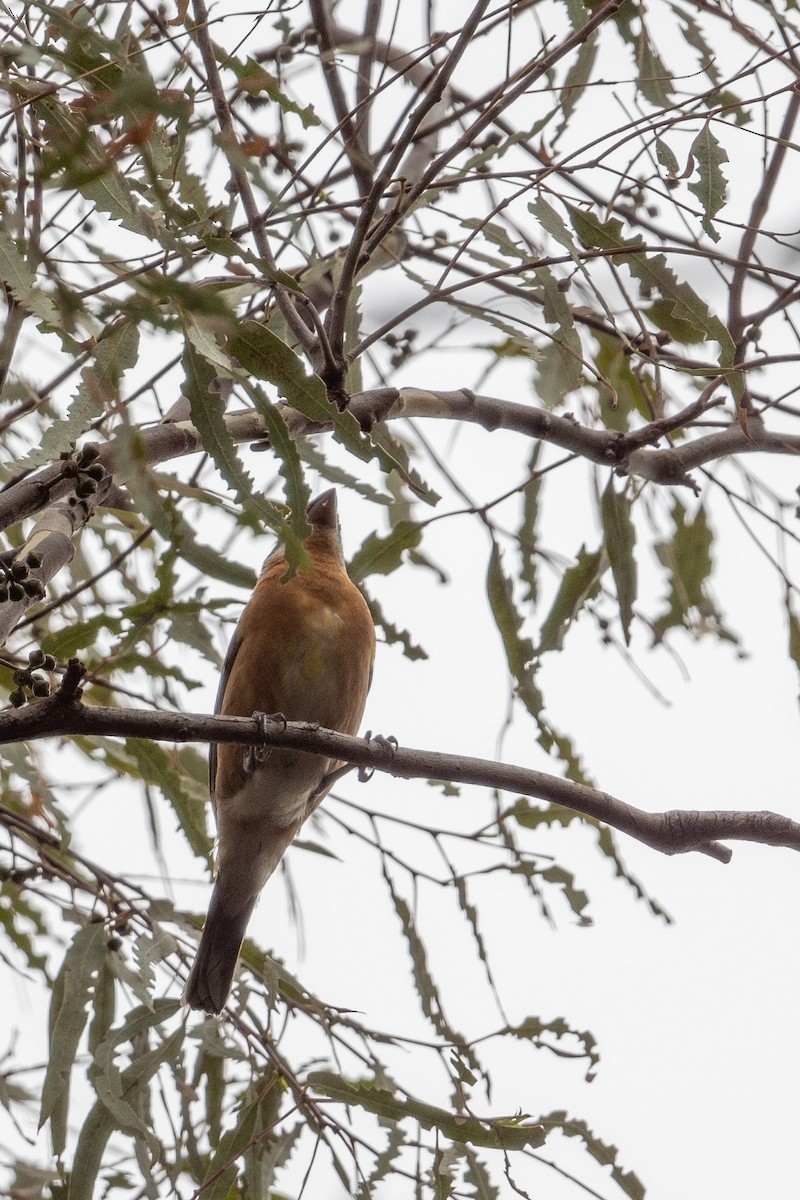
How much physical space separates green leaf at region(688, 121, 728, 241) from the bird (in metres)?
1.63

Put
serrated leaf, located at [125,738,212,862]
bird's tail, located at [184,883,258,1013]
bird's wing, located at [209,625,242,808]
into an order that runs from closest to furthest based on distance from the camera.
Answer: serrated leaf, located at [125,738,212,862], bird's tail, located at [184,883,258,1013], bird's wing, located at [209,625,242,808]

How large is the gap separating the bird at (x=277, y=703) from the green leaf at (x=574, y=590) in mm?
745

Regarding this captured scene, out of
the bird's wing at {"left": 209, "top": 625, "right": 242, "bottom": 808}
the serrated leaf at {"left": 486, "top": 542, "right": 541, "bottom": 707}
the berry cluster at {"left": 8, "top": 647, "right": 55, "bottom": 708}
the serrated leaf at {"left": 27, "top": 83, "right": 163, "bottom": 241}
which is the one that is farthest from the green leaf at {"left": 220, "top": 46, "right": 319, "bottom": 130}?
the bird's wing at {"left": 209, "top": 625, "right": 242, "bottom": 808}

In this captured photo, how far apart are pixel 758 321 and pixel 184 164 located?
4.33 feet

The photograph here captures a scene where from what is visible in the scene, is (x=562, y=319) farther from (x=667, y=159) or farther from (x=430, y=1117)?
(x=430, y=1117)

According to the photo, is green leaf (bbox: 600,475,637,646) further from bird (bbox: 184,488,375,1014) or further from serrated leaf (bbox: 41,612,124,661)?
serrated leaf (bbox: 41,612,124,661)

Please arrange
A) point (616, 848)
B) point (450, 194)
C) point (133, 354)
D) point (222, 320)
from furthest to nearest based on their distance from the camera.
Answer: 1. point (450, 194)
2. point (616, 848)
3. point (133, 354)
4. point (222, 320)

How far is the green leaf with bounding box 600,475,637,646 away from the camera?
10.1 feet

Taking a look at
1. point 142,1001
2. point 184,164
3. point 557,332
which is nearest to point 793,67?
point 557,332

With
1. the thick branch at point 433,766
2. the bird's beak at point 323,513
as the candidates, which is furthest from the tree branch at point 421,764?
the bird's beak at point 323,513

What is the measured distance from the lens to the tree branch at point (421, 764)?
1.93 m

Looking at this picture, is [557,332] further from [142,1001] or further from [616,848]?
[142,1001]

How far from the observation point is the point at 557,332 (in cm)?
287

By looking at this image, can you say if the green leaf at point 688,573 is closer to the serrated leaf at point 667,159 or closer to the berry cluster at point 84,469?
the serrated leaf at point 667,159
